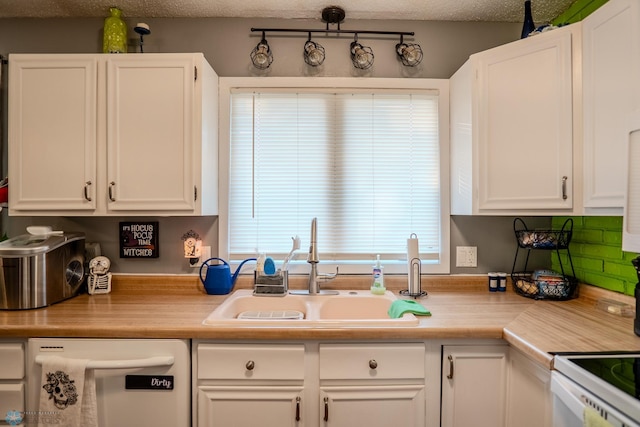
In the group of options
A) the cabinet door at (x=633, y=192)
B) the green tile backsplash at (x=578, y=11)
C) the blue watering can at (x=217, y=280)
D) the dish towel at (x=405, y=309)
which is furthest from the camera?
the blue watering can at (x=217, y=280)

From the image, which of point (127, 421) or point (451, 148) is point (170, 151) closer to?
point (127, 421)

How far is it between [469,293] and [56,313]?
211 centimetres

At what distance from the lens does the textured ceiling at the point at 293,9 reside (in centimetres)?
187

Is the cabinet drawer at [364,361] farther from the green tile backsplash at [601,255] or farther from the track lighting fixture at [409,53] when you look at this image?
the track lighting fixture at [409,53]

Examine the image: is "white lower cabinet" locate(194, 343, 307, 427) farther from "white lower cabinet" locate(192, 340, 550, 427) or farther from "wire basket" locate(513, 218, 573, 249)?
"wire basket" locate(513, 218, 573, 249)

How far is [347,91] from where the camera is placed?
2.01 meters

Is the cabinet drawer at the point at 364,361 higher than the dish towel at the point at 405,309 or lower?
lower

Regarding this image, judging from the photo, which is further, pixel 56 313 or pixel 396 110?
pixel 396 110

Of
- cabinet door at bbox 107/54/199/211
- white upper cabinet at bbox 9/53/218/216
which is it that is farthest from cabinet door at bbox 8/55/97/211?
cabinet door at bbox 107/54/199/211

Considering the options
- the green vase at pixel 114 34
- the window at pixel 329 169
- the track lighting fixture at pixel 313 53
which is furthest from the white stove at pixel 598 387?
the green vase at pixel 114 34

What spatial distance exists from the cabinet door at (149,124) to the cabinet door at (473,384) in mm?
1509

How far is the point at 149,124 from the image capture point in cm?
169

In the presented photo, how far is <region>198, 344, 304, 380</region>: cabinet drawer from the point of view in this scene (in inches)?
53.6

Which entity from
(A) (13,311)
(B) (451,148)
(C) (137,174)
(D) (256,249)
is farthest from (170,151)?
(B) (451,148)
